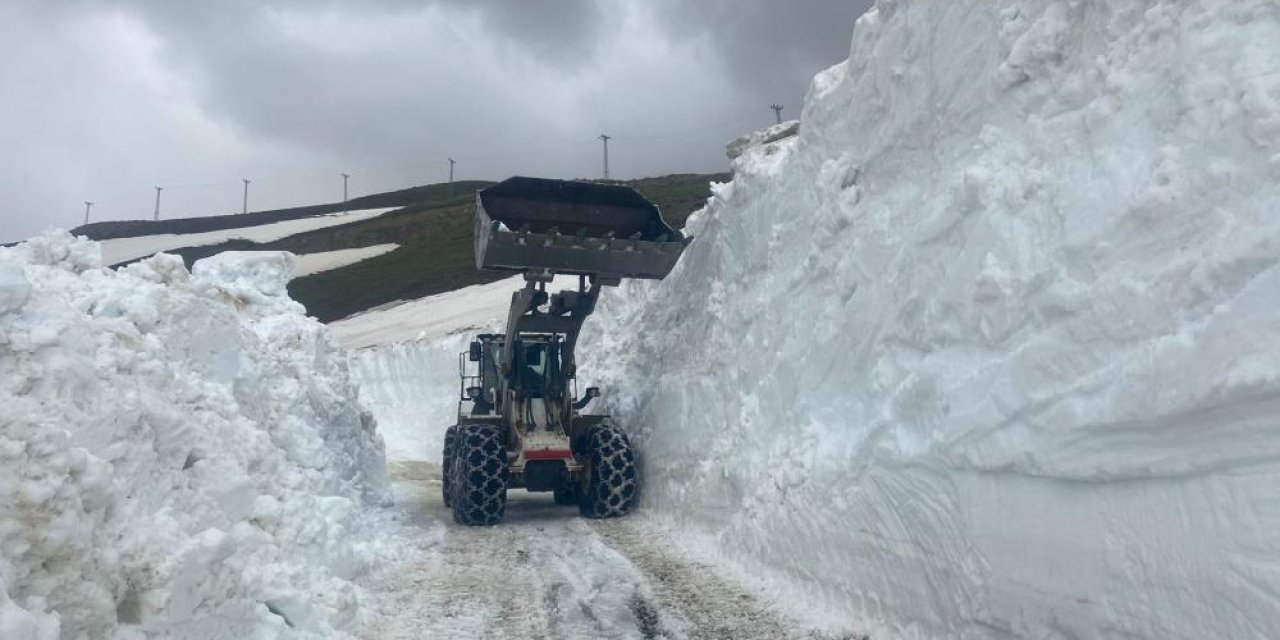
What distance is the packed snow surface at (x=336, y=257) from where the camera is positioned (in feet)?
175

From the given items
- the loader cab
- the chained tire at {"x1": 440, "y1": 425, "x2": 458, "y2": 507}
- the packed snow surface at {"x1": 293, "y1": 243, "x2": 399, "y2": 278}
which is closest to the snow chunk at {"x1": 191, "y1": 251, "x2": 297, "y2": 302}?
the chained tire at {"x1": 440, "y1": 425, "x2": 458, "y2": 507}

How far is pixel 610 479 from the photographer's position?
39.6ft

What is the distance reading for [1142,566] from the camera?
479 cm

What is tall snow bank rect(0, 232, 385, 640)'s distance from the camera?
4.87 meters

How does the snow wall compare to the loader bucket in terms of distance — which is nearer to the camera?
the loader bucket

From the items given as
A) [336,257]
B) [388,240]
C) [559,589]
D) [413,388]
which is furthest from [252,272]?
[388,240]

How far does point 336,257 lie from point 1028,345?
178 ft

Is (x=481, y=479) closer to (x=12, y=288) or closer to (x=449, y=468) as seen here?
(x=449, y=468)

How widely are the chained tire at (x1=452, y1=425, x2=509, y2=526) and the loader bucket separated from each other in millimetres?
2126

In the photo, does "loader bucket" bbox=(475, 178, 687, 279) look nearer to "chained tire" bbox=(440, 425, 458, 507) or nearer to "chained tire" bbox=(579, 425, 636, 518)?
"chained tire" bbox=(579, 425, 636, 518)

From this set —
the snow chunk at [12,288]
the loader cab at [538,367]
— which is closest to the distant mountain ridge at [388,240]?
the loader cab at [538,367]

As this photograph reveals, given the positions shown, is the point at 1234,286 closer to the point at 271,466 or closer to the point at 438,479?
the point at 271,466

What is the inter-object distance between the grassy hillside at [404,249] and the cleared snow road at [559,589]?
22.1 metres

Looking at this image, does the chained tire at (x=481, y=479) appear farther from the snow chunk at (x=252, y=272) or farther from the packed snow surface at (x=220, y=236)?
the packed snow surface at (x=220, y=236)
